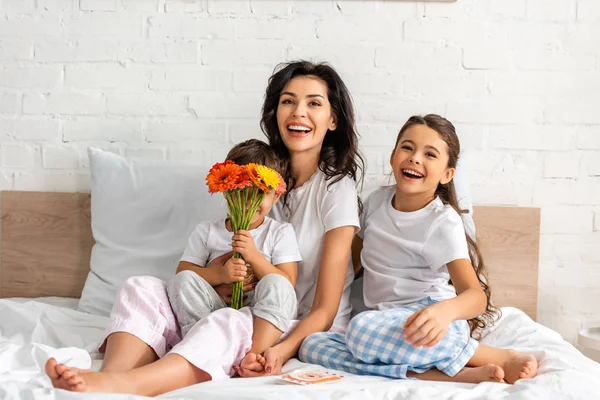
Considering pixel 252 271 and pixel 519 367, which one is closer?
pixel 519 367

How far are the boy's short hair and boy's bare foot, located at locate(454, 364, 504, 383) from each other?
693 mm

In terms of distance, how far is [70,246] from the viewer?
221cm

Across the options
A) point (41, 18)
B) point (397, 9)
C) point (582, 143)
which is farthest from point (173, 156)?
point (582, 143)

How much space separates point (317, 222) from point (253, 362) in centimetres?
49

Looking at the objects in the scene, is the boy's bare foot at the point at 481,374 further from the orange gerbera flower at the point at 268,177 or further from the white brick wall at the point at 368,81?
the white brick wall at the point at 368,81

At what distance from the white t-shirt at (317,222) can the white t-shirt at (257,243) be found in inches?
1.9

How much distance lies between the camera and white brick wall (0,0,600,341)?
2.20m

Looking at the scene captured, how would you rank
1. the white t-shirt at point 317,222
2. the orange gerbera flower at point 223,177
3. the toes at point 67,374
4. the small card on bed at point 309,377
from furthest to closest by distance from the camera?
the white t-shirt at point 317,222
the orange gerbera flower at point 223,177
the small card on bed at point 309,377
the toes at point 67,374

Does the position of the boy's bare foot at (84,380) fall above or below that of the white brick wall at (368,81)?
below

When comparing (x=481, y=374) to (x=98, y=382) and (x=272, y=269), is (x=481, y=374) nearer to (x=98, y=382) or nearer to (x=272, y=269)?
(x=272, y=269)

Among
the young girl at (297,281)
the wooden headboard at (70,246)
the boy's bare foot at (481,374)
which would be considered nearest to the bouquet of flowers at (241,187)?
the young girl at (297,281)

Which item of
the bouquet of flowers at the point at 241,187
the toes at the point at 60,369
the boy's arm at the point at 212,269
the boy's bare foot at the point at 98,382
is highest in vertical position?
the bouquet of flowers at the point at 241,187

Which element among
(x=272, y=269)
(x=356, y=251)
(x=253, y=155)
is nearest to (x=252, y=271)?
(x=272, y=269)

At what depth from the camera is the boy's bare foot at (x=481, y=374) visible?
1.35 metres
